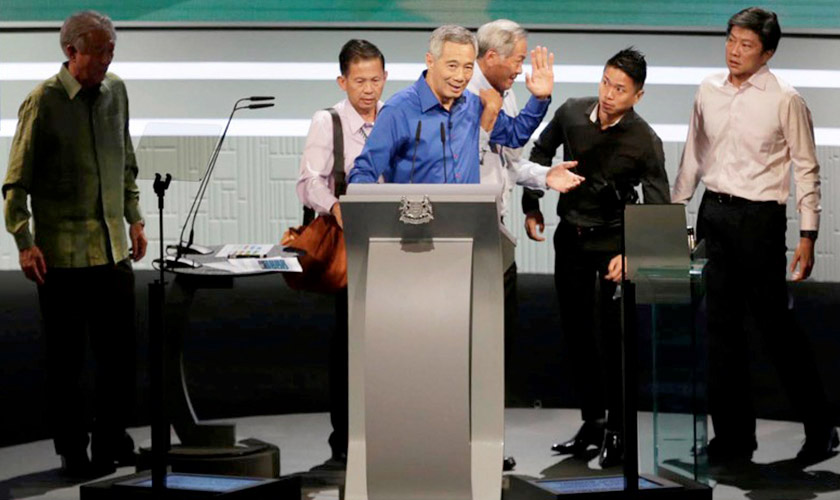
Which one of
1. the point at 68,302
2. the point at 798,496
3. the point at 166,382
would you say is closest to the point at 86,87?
the point at 68,302

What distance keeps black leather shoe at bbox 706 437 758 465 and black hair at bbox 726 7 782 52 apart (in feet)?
5.02

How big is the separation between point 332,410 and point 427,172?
115 centimetres

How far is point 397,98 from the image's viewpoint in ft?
16.0

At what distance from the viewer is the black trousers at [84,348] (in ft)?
17.5

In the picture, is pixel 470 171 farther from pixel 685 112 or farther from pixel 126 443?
pixel 685 112

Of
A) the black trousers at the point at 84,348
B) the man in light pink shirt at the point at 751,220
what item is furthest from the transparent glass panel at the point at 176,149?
the man in light pink shirt at the point at 751,220

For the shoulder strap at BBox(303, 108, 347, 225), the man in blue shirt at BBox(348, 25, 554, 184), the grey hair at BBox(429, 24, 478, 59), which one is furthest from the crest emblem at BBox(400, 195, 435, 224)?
the shoulder strap at BBox(303, 108, 347, 225)

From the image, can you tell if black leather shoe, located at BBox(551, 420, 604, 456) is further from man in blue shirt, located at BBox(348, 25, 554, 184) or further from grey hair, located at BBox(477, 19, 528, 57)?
grey hair, located at BBox(477, 19, 528, 57)

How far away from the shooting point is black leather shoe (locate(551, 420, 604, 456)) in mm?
5609

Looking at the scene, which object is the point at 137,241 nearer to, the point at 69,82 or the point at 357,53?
the point at 69,82

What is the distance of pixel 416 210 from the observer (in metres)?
4.00

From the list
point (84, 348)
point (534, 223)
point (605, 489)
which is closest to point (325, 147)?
point (534, 223)

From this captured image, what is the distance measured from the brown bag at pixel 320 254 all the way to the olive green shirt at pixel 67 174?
729 mm

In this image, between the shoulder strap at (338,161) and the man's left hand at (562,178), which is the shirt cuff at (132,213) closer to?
the shoulder strap at (338,161)
